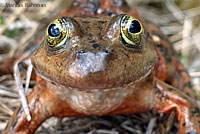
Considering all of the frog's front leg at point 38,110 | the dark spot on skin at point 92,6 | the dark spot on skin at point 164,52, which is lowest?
the frog's front leg at point 38,110

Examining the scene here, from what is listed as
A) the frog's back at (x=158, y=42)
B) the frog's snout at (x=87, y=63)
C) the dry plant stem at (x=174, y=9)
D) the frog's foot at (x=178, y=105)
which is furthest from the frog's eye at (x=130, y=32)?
the dry plant stem at (x=174, y=9)

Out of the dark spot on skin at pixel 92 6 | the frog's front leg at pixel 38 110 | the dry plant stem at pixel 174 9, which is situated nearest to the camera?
the frog's front leg at pixel 38 110

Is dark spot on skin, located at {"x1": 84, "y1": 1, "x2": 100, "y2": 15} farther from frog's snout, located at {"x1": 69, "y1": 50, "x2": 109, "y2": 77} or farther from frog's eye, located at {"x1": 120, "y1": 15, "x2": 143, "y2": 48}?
frog's snout, located at {"x1": 69, "y1": 50, "x2": 109, "y2": 77}

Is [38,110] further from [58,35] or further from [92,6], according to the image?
[92,6]

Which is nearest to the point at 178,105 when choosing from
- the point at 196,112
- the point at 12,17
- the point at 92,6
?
the point at 196,112

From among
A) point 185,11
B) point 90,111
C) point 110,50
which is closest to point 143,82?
point 90,111

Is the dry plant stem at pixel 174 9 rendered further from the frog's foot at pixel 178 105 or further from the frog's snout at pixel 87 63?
the frog's snout at pixel 87 63

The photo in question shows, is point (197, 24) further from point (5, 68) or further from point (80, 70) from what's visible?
point (80, 70)
